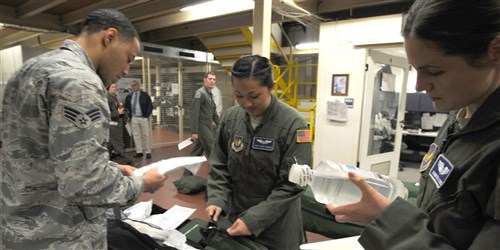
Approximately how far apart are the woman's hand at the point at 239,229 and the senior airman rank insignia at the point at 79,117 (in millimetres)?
756

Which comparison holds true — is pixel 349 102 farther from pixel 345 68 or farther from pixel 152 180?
pixel 152 180

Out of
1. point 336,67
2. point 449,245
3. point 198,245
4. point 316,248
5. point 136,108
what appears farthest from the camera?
point 136,108

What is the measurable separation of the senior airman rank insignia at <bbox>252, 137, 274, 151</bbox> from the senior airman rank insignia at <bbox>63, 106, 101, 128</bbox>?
73cm

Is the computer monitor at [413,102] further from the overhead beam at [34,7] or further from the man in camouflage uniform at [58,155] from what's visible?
the overhead beam at [34,7]

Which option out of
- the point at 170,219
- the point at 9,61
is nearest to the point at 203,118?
the point at 170,219

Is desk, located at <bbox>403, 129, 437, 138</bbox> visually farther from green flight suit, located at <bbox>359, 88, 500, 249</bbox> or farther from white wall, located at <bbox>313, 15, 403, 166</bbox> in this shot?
green flight suit, located at <bbox>359, 88, 500, 249</bbox>

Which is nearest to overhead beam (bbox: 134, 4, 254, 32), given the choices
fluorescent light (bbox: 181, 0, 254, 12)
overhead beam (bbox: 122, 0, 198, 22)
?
fluorescent light (bbox: 181, 0, 254, 12)

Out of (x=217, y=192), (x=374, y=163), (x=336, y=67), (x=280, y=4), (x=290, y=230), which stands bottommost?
(x=374, y=163)

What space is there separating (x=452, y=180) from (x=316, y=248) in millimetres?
509

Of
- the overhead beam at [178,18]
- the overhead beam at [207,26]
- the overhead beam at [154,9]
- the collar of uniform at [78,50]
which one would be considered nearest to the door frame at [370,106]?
the overhead beam at [207,26]

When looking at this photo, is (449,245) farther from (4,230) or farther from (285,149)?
(4,230)

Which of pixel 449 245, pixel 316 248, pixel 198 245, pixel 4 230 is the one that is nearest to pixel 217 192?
pixel 198 245

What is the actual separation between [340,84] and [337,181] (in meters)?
2.90

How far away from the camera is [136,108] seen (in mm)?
5770
